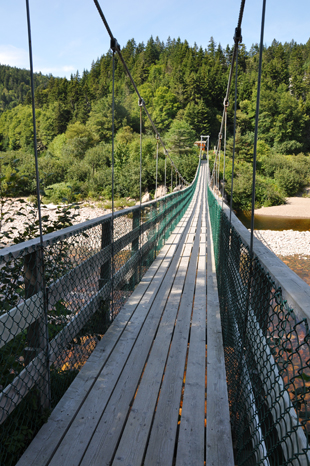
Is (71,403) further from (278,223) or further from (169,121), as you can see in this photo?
(169,121)

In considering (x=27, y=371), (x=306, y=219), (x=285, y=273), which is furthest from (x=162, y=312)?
(x=306, y=219)

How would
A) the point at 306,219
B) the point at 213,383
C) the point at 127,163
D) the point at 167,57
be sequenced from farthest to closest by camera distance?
the point at 167,57 < the point at 127,163 < the point at 306,219 < the point at 213,383

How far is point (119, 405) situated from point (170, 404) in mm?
225

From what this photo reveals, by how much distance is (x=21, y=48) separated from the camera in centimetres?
140

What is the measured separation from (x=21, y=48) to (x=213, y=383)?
1.81 m

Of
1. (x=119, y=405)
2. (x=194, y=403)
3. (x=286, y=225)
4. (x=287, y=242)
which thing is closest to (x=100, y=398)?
(x=119, y=405)

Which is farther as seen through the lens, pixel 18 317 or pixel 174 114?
pixel 174 114

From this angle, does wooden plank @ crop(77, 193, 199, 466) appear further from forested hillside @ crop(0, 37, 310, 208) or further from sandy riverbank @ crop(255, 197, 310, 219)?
sandy riverbank @ crop(255, 197, 310, 219)

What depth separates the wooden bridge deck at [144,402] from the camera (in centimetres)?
112

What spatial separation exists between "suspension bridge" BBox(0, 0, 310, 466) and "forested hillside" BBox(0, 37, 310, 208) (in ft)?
48.8

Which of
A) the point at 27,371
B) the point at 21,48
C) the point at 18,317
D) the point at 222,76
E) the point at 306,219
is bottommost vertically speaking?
the point at 306,219

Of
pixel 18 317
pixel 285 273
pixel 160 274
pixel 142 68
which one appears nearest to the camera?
pixel 285 273

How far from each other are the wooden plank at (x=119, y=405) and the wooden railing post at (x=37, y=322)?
27 cm

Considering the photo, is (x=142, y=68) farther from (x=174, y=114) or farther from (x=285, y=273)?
(x=285, y=273)
